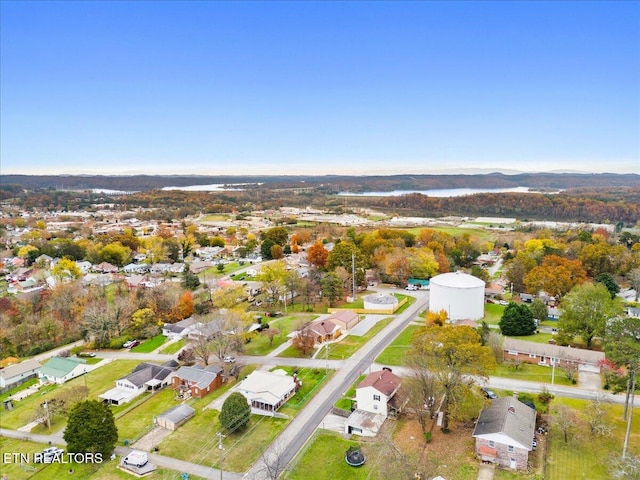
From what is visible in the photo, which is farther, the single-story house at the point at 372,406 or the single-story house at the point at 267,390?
the single-story house at the point at 267,390

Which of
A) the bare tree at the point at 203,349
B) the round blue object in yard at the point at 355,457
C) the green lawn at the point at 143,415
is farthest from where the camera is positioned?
the bare tree at the point at 203,349

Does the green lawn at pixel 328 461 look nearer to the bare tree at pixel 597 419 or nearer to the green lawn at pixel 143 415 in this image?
the green lawn at pixel 143 415

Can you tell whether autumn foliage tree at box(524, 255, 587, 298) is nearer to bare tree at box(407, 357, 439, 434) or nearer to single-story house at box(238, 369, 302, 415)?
bare tree at box(407, 357, 439, 434)

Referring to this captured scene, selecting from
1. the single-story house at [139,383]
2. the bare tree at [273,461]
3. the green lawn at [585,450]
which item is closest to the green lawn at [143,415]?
the single-story house at [139,383]

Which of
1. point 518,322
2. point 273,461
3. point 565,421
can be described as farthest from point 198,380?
point 518,322

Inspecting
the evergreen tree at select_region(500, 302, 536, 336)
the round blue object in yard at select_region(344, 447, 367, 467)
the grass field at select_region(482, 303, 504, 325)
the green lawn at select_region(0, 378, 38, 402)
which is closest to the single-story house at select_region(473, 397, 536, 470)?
the round blue object in yard at select_region(344, 447, 367, 467)

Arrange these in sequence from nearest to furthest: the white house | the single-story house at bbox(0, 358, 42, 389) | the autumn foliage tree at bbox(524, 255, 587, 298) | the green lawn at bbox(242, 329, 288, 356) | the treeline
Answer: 1. the white house
2. the single-story house at bbox(0, 358, 42, 389)
3. the green lawn at bbox(242, 329, 288, 356)
4. the autumn foliage tree at bbox(524, 255, 587, 298)
5. the treeline

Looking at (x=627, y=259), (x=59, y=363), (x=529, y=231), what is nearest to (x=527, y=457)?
(x=59, y=363)
